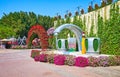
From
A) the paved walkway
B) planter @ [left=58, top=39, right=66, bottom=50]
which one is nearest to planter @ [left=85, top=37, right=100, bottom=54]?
the paved walkway

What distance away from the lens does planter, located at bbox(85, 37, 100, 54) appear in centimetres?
2027

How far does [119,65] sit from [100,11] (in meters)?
7.28

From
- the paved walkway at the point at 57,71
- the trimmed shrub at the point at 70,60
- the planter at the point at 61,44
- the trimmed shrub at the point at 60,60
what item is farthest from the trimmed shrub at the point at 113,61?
the planter at the point at 61,44

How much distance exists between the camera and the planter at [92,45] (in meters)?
20.3

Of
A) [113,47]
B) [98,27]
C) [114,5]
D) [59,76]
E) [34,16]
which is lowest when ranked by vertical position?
[59,76]

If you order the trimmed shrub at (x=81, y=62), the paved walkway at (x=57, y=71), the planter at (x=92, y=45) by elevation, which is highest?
the planter at (x=92, y=45)

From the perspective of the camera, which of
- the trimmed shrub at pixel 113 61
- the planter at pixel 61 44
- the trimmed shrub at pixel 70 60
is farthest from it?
the planter at pixel 61 44

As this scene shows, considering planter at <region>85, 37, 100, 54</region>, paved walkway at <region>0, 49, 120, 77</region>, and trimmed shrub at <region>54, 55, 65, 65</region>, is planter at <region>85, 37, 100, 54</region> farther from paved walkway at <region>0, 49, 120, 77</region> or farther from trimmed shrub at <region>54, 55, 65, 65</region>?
paved walkway at <region>0, 49, 120, 77</region>

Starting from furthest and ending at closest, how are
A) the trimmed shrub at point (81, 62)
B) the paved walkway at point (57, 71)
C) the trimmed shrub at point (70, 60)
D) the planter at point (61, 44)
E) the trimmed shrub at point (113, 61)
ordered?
the planter at point (61, 44) → the trimmed shrub at point (70, 60) → the trimmed shrub at point (113, 61) → the trimmed shrub at point (81, 62) → the paved walkway at point (57, 71)

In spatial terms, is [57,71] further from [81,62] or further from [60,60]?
[60,60]

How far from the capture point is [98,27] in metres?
22.6

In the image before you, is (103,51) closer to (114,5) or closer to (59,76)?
(114,5)

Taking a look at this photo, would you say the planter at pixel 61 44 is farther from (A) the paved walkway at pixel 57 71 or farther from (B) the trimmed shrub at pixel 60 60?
(A) the paved walkway at pixel 57 71

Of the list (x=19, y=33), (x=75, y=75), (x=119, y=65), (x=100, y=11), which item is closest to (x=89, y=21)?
(x=100, y=11)
